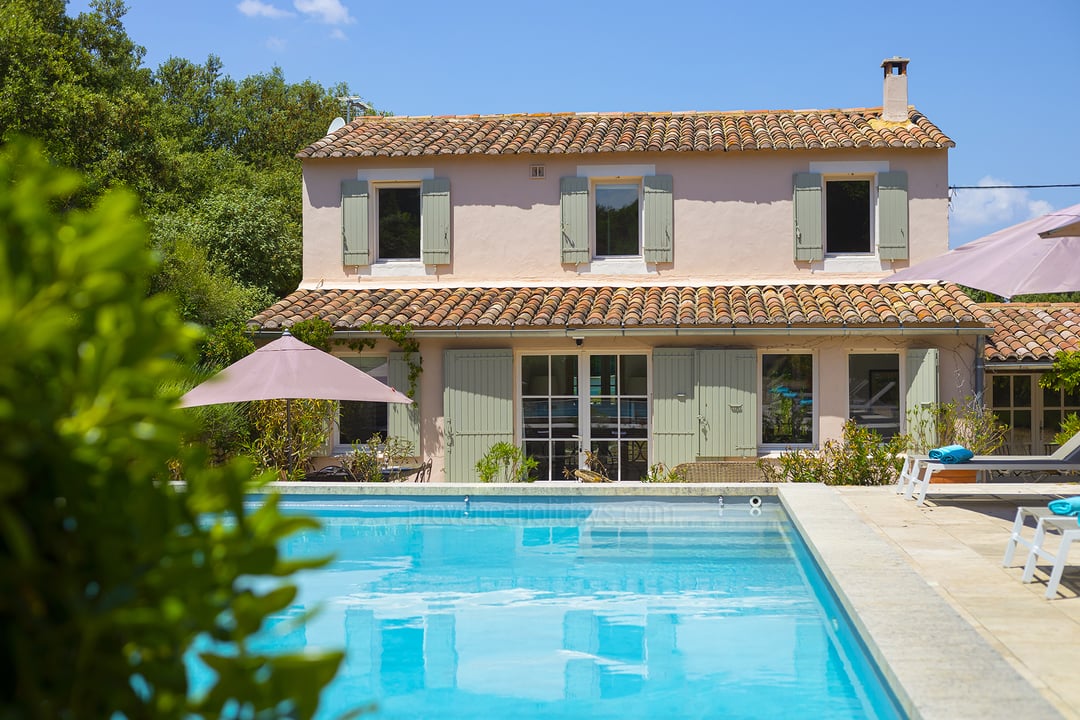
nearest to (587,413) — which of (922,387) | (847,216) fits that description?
(922,387)

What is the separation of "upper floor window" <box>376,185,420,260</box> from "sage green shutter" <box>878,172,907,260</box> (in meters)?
7.58

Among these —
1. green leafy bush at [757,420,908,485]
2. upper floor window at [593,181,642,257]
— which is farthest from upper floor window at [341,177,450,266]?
green leafy bush at [757,420,908,485]

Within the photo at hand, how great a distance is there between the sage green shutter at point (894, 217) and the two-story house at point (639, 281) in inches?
1.4

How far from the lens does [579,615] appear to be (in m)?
8.94

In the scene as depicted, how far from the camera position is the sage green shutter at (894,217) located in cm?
1730

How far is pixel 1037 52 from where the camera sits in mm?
26641

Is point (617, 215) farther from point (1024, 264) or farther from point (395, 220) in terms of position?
point (1024, 264)

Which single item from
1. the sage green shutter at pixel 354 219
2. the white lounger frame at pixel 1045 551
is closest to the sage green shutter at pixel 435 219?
the sage green shutter at pixel 354 219

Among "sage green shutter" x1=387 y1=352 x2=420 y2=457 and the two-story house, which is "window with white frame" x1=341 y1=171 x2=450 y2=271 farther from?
"sage green shutter" x1=387 y1=352 x2=420 y2=457

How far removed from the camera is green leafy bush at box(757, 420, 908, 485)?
49.6ft

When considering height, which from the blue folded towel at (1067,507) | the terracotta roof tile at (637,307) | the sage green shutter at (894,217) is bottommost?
the blue folded towel at (1067,507)

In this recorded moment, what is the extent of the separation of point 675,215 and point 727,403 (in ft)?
11.3

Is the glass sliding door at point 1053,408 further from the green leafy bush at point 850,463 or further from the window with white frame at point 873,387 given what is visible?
the green leafy bush at point 850,463

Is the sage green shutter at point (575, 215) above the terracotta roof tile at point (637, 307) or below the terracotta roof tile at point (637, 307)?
above
